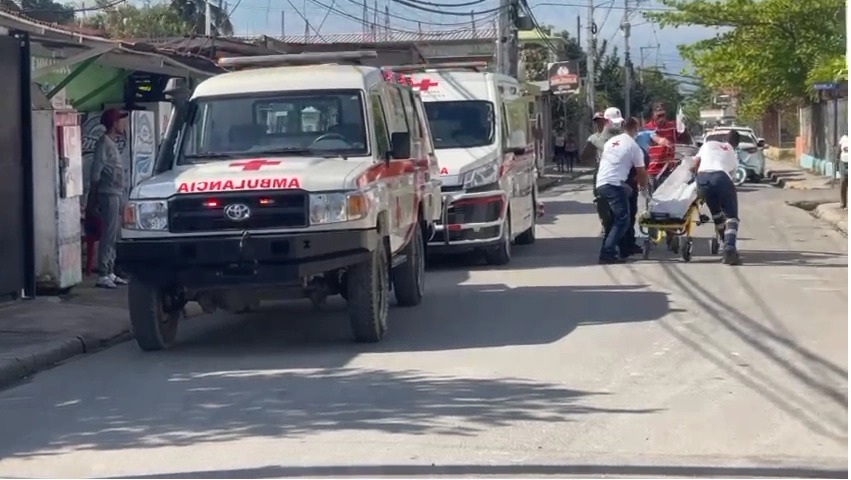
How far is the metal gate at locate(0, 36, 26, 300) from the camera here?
13617mm

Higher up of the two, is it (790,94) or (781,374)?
(790,94)

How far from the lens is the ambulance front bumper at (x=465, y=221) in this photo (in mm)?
16656

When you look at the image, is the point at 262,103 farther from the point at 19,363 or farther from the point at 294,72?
the point at 19,363

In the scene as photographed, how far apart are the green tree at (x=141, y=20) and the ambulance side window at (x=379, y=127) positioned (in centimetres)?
4501

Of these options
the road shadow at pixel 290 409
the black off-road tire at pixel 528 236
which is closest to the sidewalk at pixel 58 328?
the road shadow at pixel 290 409

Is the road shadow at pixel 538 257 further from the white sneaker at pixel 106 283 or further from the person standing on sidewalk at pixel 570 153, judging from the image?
the person standing on sidewalk at pixel 570 153

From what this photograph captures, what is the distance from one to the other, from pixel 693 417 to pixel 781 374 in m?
1.72

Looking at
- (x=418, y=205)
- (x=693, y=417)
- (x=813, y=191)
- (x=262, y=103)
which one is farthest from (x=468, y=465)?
(x=813, y=191)

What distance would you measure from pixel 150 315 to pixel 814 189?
91.8 feet

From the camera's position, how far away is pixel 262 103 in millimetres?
11961

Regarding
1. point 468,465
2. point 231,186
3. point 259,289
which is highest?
point 231,186

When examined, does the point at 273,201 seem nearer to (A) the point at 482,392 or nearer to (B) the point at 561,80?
(A) the point at 482,392

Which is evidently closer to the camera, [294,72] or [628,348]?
[628,348]

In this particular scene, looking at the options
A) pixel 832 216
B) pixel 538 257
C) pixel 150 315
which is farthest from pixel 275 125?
pixel 832 216
